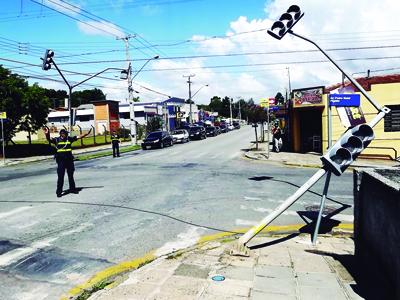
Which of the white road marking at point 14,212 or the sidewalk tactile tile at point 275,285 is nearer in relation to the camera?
the sidewalk tactile tile at point 275,285

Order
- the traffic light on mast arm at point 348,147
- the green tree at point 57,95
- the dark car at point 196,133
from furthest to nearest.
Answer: the green tree at point 57,95
the dark car at point 196,133
the traffic light on mast arm at point 348,147

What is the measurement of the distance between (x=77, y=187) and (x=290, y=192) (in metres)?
7.29

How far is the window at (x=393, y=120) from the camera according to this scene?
2180 centimetres

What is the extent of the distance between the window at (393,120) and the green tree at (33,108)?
2559cm

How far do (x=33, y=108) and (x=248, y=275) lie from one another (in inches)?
1188

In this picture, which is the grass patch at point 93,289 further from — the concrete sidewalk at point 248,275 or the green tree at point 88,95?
the green tree at point 88,95

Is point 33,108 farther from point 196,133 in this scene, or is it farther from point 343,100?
point 343,100

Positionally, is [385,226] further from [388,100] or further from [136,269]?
[388,100]

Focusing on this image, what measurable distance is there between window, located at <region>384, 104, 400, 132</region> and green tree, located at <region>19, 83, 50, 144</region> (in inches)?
1007

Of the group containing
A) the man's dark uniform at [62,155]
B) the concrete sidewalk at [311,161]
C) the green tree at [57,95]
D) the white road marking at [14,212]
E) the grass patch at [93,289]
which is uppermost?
the green tree at [57,95]

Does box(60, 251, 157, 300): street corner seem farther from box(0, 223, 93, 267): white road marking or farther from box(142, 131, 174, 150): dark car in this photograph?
box(142, 131, 174, 150): dark car

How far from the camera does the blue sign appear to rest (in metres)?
14.3

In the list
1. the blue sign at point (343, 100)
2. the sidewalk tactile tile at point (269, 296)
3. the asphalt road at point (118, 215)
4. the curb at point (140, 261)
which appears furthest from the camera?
the blue sign at point (343, 100)

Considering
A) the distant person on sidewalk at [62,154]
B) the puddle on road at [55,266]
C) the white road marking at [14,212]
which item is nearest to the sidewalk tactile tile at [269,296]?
the puddle on road at [55,266]
